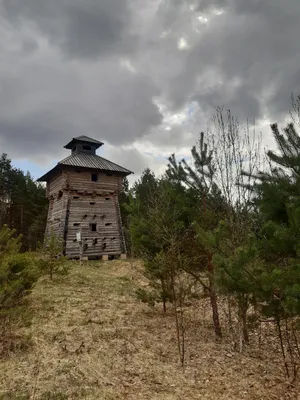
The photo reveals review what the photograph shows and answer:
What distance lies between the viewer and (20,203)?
131 ft

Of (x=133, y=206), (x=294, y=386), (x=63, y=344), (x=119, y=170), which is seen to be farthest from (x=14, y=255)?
(x=119, y=170)

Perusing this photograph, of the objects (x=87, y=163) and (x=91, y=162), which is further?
(x=91, y=162)

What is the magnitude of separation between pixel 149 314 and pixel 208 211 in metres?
5.57

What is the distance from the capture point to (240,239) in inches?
298

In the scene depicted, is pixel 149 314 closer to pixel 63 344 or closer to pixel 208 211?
pixel 63 344

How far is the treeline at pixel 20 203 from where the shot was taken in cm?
3956

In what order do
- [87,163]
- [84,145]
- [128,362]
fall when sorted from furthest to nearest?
[84,145] → [87,163] → [128,362]

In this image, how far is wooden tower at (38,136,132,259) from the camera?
84.1ft

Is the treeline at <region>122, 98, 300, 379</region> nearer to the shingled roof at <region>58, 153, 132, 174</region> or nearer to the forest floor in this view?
the forest floor

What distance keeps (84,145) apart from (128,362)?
25927mm

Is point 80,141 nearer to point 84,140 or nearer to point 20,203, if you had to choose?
point 84,140

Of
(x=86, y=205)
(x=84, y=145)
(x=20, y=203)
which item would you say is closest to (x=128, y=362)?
(x=86, y=205)

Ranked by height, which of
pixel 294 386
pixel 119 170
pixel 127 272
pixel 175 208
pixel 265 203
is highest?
pixel 119 170

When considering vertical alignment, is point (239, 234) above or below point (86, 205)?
below
